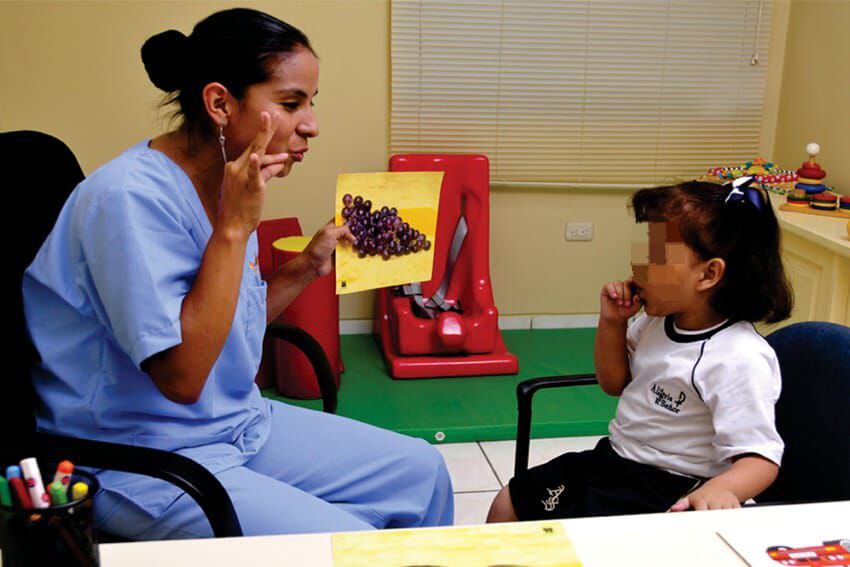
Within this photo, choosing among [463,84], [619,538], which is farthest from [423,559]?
[463,84]

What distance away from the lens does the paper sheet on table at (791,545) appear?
962 mm

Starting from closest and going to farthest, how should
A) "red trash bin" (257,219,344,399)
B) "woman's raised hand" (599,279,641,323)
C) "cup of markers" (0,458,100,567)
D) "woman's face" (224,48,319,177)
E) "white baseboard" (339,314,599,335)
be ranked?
"cup of markers" (0,458,100,567) < "woman's face" (224,48,319,177) < "woman's raised hand" (599,279,641,323) < "red trash bin" (257,219,344,399) < "white baseboard" (339,314,599,335)

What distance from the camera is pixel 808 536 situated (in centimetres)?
102

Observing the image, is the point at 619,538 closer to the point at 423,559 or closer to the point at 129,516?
the point at 423,559

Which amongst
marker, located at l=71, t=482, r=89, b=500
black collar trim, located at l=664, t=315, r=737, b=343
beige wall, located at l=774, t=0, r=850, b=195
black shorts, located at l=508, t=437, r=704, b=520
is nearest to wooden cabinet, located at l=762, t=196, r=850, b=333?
beige wall, located at l=774, t=0, r=850, b=195

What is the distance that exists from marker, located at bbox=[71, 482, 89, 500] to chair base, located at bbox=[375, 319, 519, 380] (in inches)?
96.8

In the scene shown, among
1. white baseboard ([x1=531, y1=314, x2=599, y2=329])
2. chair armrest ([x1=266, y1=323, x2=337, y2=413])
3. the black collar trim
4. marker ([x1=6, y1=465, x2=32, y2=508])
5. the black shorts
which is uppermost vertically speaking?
marker ([x1=6, y1=465, x2=32, y2=508])

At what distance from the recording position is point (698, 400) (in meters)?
1.40

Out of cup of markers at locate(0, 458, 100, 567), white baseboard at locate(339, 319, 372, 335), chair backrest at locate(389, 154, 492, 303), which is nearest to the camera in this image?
cup of markers at locate(0, 458, 100, 567)

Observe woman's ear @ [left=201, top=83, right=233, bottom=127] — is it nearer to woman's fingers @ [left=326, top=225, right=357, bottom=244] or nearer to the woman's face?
the woman's face

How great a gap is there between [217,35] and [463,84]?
7.41 feet

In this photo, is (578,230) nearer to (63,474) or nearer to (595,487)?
(595,487)

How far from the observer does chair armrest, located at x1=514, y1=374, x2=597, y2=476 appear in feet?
5.26

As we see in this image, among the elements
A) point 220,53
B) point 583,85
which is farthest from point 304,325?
point 220,53
